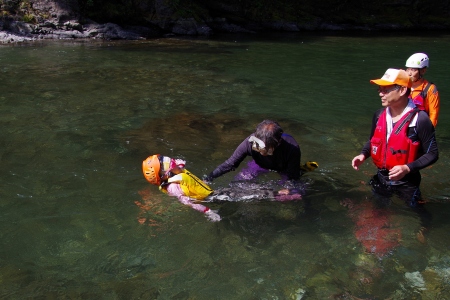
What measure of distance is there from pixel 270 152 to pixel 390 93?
4.65 ft

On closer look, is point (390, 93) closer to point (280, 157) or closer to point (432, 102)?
point (280, 157)

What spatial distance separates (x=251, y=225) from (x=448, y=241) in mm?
2279

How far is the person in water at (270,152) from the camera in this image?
454 cm

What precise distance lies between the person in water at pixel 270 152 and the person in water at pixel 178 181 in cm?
34

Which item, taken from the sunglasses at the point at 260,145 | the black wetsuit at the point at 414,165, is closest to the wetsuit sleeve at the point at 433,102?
the black wetsuit at the point at 414,165

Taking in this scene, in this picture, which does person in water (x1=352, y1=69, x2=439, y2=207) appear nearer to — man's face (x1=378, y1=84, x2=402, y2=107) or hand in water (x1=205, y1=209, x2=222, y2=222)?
man's face (x1=378, y1=84, x2=402, y2=107)

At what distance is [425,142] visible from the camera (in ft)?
13.9

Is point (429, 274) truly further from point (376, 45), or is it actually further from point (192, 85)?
point (376, 45)

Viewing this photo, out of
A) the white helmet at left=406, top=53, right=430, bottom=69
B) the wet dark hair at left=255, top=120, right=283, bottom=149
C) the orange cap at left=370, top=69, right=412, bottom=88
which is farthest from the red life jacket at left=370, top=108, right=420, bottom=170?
the white helmet at left=406, top=53, right=430, bottom=69

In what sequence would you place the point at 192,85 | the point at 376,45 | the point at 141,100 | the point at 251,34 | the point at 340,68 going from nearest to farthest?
the point at 141,100 → the point at 192,85 → the point at 340,68 → the point at 376,45 → the point at 251,34

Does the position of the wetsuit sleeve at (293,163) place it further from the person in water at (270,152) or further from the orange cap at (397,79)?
the orange cap at (397,79)

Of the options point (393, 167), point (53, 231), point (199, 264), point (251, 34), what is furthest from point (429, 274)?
point (251, 34)

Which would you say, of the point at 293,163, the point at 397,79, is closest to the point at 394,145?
the point at 397,79

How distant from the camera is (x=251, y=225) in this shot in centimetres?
501
